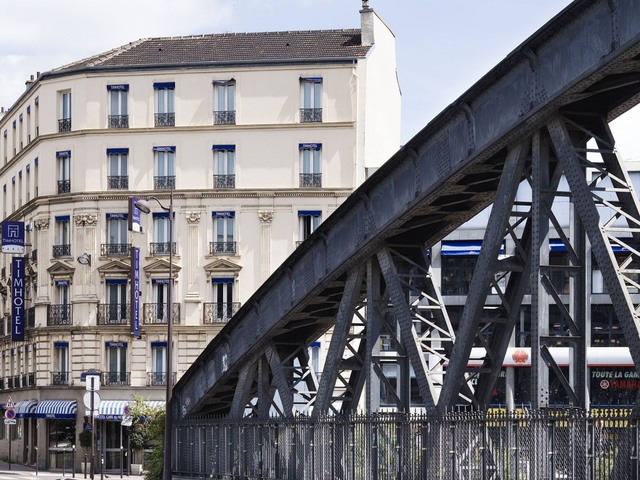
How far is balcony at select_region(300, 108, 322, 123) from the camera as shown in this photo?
63.1 metres

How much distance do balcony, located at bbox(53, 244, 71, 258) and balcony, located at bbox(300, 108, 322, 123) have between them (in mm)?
12226

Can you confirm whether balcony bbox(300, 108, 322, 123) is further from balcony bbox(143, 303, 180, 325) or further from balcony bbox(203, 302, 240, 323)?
balcony bbox(143, 303, 180, 325)

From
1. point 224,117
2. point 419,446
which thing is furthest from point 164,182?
point 419,446

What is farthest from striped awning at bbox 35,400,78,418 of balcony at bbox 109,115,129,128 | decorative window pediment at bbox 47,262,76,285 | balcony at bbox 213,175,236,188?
balcony at bbox 109,115,129,128

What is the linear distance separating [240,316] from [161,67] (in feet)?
115

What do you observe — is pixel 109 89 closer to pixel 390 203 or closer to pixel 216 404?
pixel 216 404

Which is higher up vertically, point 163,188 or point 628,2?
point 163,188

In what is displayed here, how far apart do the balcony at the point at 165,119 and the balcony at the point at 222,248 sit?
5.60m

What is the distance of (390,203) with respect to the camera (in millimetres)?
24672

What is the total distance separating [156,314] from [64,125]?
1009 cm

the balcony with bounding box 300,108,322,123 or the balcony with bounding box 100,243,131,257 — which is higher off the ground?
the balcony with bounding box 300,108,322,123

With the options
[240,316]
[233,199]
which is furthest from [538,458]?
[233,199]

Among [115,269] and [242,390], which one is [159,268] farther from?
[242,390]

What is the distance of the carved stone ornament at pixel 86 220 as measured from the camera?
65.6 m
